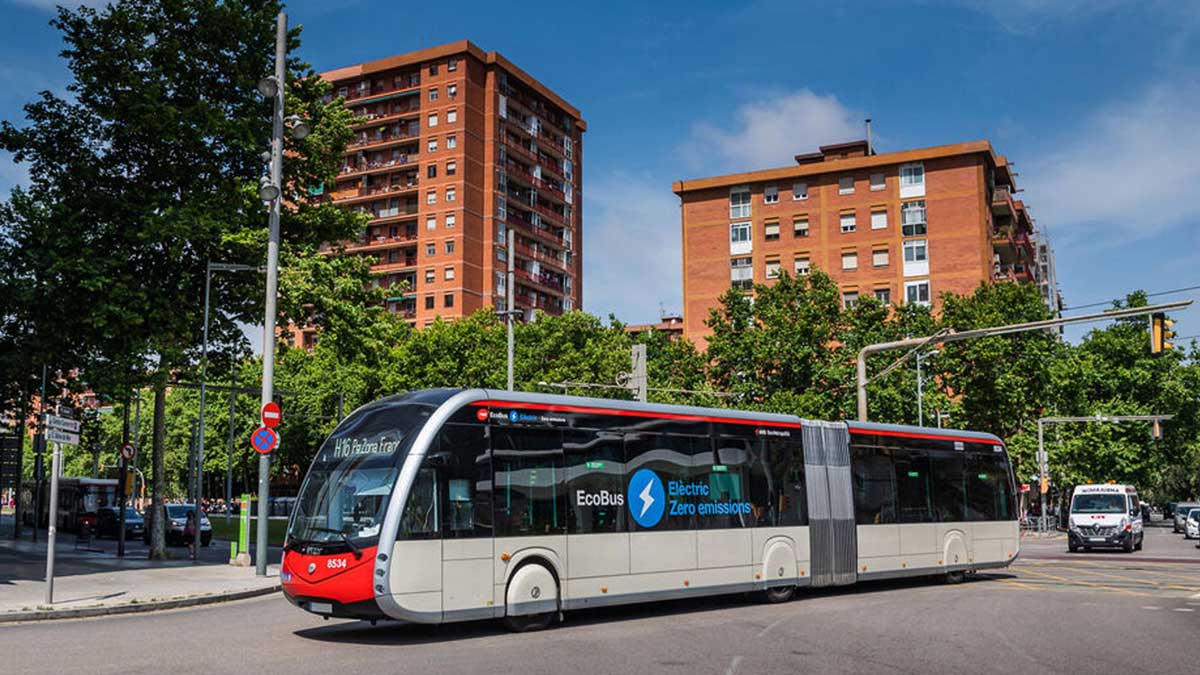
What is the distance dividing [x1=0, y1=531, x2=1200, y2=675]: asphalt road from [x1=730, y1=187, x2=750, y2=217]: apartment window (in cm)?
5957

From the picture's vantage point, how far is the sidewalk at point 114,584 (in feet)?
48.5

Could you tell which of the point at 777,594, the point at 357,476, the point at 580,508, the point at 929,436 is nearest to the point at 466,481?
the point at 357,476

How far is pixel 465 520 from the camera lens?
1246 cm

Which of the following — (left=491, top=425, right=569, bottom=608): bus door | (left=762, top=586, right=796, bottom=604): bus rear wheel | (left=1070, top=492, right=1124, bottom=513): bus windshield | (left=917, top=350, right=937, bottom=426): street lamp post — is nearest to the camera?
(left=491, top=425, right=569, bottom=608): bus door

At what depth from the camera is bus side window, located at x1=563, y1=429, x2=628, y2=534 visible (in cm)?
1384

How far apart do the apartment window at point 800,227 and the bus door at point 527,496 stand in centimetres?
6177

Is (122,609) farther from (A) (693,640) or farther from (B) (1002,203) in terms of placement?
(B) (1002,203)

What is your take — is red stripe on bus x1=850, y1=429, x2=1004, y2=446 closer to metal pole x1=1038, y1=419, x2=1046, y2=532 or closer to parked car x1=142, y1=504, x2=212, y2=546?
parked car x1=142, y1=504, x2=212, y2=546

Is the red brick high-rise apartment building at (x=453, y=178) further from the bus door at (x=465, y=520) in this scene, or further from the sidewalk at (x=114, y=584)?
the bus door at (x=465, y=520)

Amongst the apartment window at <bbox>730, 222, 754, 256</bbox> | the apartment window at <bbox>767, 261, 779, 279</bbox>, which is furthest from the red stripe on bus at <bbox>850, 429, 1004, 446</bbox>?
the apartment window at <bbox>730, 222, 754, 256</bbox>

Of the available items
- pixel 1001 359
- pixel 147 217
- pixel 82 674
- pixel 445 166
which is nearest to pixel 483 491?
pixel 82 674

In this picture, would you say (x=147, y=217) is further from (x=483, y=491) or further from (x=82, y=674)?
(x=82, y=674)

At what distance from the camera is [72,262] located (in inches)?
927

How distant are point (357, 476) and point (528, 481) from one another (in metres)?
2.17
